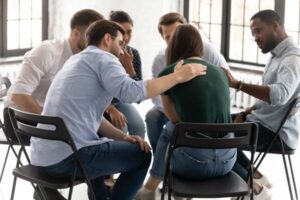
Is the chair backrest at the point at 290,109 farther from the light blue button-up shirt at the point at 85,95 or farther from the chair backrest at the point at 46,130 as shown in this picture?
the chair backrest at the point at 46,130

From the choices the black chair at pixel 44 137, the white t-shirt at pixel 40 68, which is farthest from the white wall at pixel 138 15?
the black chair at pixel 44 137

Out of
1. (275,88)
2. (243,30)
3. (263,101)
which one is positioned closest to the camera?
(275,88)

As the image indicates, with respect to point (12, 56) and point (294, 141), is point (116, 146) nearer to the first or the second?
point (294, 141)

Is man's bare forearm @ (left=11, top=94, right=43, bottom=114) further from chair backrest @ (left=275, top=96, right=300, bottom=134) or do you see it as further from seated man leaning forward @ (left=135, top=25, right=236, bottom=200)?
chair backrest @ (left=275, top=96, right=300, bottom=134)

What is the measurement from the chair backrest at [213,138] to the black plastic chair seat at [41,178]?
550mm

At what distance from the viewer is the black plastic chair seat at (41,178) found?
3.23 meters

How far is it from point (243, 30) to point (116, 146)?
4.11 meters

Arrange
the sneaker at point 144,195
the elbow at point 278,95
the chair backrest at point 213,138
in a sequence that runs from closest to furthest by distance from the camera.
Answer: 1. the chair backrest at point 213,138
2. the elbow at point 278,95
3. the sneaker at point 144,195

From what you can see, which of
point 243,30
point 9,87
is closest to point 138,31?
point 243,30

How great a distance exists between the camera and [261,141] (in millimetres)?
3943

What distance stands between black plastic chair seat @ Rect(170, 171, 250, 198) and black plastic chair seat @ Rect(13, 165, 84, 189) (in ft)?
1.54

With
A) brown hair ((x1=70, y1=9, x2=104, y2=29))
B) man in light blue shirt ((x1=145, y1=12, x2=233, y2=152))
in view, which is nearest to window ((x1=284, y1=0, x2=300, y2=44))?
man in light blue shirt ((x1=145, y1=12, x2=233, y2=152))

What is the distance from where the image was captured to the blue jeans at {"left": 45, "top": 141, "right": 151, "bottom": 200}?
330cm

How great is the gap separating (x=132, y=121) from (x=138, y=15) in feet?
10.8
